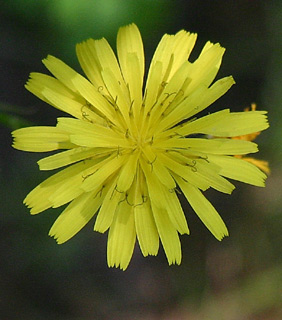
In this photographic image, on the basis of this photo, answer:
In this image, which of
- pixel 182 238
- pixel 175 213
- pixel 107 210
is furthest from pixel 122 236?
pixel 182 238

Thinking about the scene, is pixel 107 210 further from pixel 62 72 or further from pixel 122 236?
pixel 62 72

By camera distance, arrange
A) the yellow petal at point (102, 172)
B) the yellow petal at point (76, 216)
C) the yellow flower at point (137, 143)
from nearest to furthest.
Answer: the yellow petal at point (102, 172) < the yellow flower at point (137, 143) < the yellow petal at point (76, 216)

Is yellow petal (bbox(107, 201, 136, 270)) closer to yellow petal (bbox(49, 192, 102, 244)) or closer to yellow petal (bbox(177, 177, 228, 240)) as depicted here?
yellow petal (bbox(49, 192, 102, 244))

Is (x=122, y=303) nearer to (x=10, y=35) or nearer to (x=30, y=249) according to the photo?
(x=30, y=249)

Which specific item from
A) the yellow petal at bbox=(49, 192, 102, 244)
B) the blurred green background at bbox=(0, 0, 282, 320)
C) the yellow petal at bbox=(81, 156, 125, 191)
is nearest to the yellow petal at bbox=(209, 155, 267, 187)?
the yellow petal at bbox=(81, 156, 125, 191)

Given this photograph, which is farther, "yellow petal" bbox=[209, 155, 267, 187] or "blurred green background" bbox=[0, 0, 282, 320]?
"blurred green background" bbox=[0, 0, 282, 320]

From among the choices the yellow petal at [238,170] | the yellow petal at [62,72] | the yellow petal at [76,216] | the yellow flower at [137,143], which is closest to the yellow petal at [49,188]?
the yellow flower at [137,143]

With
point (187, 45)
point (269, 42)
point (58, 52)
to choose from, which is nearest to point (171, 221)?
point (187, 45)

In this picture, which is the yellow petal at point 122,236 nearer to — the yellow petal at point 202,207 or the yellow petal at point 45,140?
the yellow petal at point 202,207
